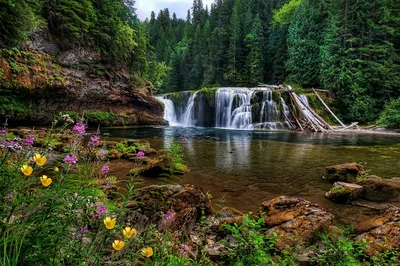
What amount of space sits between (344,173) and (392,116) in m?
22.3

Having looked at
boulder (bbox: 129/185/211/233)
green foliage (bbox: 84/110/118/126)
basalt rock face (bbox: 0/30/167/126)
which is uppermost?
basalt rock face (bbox: 0/30/167/126)

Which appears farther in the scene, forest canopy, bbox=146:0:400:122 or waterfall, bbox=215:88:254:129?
forest canopy, bbox=146:0:400:122

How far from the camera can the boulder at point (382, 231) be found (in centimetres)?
296

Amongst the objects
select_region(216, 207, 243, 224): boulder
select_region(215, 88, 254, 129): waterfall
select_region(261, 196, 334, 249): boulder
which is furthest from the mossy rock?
select_region(215, 88, 254, 129): waterfall

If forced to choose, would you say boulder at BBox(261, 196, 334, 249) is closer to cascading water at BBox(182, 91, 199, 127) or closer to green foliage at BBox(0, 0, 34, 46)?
green foliage at BBox(0, 0, 34, 46)

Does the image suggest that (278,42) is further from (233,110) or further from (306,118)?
(306,118)

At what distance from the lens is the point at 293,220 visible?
3.63 metres

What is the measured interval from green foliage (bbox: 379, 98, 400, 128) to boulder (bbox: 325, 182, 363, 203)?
23145 millimetres

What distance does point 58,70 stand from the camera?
19.1 meters

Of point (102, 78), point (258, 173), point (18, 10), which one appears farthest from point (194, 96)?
point (258, 173)

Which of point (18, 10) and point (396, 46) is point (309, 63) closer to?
point (396, 46)

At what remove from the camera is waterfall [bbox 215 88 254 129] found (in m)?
27.6

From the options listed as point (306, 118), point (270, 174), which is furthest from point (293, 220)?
point (306, 118)

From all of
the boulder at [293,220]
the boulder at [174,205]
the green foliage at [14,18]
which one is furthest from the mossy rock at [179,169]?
the green foliage at [14,18]
